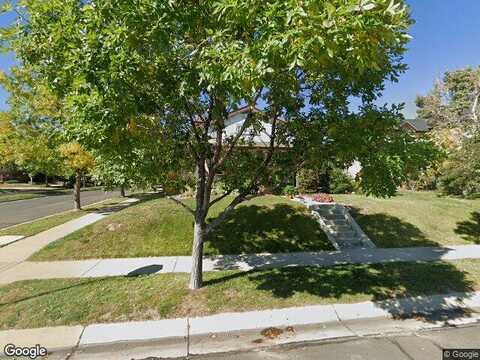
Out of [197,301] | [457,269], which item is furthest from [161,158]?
[457,269]

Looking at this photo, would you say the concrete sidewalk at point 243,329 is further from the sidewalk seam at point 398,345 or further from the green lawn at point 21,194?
the green lawn at point 21,194

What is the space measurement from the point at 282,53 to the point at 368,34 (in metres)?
0.88

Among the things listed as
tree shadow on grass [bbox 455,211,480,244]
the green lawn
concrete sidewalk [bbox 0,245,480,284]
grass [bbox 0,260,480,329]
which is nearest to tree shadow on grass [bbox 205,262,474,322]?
grass [bbox 0,260,480,329]

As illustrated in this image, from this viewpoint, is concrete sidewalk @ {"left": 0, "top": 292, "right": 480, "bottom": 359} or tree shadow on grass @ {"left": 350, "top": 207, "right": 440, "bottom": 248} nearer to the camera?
concrete sidewalk @ {"left": 0, "top": 292, "right": 480, "bottom": 359}

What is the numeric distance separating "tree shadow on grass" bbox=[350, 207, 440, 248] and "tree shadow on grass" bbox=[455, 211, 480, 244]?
1459 millimetres

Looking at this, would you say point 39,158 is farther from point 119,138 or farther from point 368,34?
point 368,34

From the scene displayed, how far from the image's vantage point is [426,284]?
6625 mm

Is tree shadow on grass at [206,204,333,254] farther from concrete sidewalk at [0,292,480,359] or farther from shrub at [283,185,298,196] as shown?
concrete sidewalk at [0,292,480,359]

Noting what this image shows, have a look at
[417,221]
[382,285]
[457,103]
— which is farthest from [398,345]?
[457,103]

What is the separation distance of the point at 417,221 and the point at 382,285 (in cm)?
592

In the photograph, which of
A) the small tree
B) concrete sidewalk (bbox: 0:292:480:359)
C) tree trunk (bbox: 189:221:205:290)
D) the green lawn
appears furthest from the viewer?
the green lawn

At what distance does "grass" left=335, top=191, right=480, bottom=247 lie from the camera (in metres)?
10.2

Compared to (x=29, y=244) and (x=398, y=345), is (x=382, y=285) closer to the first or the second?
(x=398, y=345)

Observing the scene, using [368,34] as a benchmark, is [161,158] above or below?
below
